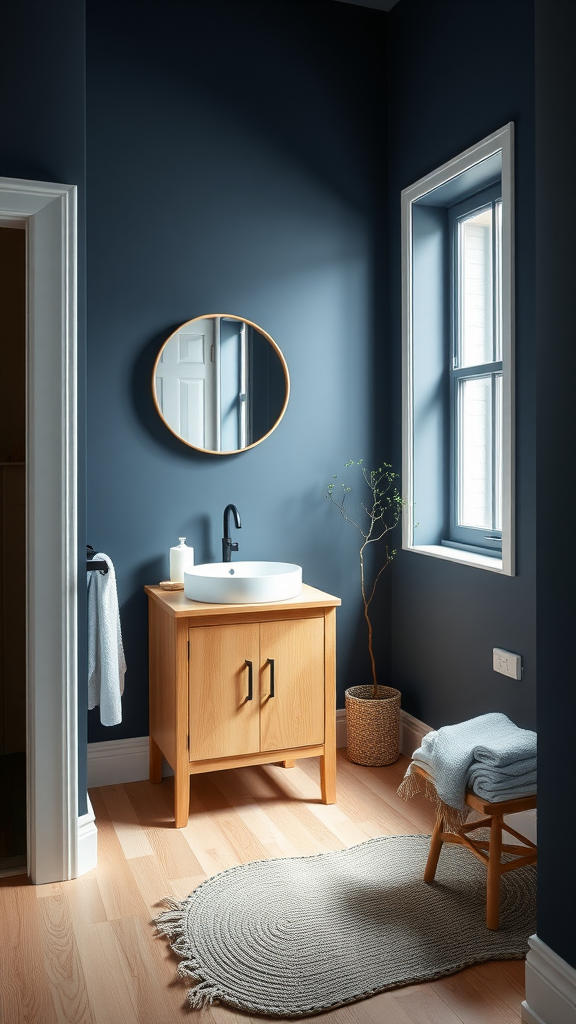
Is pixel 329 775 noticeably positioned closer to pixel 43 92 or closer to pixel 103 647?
pixel 103 647

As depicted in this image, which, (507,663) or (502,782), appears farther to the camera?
(507,663)

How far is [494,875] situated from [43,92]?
2.44 m

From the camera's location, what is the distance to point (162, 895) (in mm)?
2383

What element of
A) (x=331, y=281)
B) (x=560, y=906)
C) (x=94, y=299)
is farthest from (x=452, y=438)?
(x=560, y=906)

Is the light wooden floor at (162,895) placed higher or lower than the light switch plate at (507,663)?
lower

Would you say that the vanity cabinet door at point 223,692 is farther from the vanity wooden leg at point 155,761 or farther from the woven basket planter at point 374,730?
the woven basket planter at point 374,730

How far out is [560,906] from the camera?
179 cm

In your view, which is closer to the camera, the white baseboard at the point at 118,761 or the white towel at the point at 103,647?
the white towel at the point at 103,647

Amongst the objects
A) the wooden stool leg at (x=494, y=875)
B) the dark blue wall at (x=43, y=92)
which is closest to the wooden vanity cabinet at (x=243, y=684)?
the wooden stool leg at (x=494, y=875)

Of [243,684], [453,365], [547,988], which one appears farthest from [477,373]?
[547,988]

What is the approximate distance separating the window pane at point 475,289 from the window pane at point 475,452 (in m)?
0.11

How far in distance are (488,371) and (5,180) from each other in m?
1.76

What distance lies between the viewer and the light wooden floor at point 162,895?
1.91 metres

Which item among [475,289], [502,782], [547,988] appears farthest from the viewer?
[475,289]
